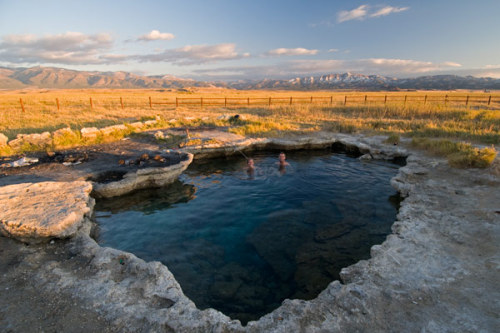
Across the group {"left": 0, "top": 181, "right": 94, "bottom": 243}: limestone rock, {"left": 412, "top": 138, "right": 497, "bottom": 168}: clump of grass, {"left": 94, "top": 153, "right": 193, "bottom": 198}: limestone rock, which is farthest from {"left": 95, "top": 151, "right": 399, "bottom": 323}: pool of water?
{"left": 412, "top": 138, "right": 497, "bottom": 168}: clump of grass

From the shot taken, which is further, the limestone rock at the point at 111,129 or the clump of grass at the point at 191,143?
the limestone rock at the point at 111,129

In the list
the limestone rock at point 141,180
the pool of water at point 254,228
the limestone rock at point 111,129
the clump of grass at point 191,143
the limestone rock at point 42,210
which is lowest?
the pool of water at point 254,228

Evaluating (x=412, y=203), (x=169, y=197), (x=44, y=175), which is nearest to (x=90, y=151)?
(x=44, y=175)

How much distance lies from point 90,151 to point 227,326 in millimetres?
10511

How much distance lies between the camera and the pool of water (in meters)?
4.88

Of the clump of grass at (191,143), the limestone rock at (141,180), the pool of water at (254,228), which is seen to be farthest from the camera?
the clump of grass at (191,143)

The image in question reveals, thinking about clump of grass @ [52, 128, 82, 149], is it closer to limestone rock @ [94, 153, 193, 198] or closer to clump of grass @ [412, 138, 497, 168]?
limestone rock @ [94, 153, 193, 198]

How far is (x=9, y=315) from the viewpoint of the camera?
11.3 ft

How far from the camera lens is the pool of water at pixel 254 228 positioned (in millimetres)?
4883

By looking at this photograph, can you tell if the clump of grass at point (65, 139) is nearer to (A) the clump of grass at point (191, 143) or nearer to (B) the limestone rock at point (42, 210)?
(A) the clump of grass at point (191, 143)

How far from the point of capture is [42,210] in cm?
559

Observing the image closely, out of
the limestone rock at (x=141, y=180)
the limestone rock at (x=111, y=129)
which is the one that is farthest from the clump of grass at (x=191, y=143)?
the limestone rock at (x=111, y=129)

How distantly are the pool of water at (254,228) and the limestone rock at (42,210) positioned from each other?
931 mm

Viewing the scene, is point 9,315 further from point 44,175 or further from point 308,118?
point 308,118
